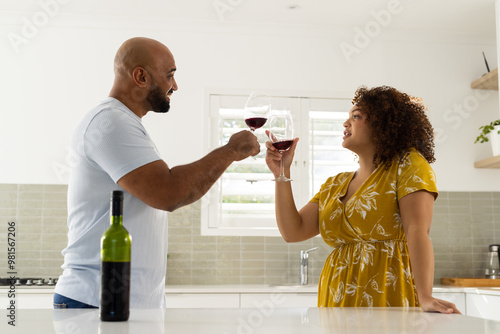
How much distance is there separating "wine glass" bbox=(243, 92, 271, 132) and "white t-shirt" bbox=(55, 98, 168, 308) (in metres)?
0.40

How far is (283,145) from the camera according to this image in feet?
6.31

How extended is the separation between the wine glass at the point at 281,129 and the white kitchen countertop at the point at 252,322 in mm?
701

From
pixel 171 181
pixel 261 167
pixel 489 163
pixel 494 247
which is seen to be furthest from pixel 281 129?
pixel 494 247

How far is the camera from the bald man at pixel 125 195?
1494 mm

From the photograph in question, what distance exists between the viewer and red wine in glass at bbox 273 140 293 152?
6.22 ft

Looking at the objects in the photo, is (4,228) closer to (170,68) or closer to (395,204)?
(170,68)

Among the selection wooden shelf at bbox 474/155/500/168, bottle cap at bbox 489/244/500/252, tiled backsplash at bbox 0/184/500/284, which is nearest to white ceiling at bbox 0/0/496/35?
wooden shelf at bbox 474/155/500/168

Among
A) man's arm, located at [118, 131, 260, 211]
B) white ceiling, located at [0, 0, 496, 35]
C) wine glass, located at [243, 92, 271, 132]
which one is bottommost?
man's arm, located at [118, 131, 260, 211]

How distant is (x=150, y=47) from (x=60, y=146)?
251cm

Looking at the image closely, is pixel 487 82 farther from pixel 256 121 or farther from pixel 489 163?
pixel 256 121

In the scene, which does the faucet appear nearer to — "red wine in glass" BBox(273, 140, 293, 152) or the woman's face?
the woman's face

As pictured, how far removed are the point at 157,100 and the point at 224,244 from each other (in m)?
2.45

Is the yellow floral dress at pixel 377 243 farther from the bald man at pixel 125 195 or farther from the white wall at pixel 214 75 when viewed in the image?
the white wall at pixel 214 75

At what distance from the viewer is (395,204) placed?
1779mm
